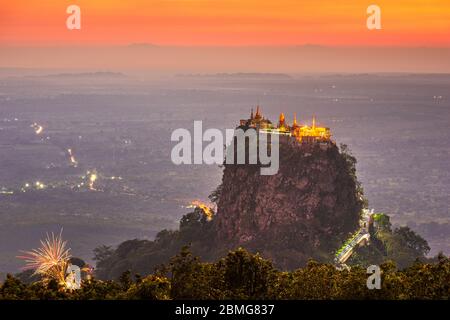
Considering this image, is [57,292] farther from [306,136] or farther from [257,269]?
[306,136]

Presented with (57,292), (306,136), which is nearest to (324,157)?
(306,136)

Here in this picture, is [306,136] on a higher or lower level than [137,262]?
higher

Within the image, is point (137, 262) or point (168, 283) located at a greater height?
point (168, 283)

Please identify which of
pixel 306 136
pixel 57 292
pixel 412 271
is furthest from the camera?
pixel 306 136

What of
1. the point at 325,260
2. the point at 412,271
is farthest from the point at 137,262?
the point at 412,271
